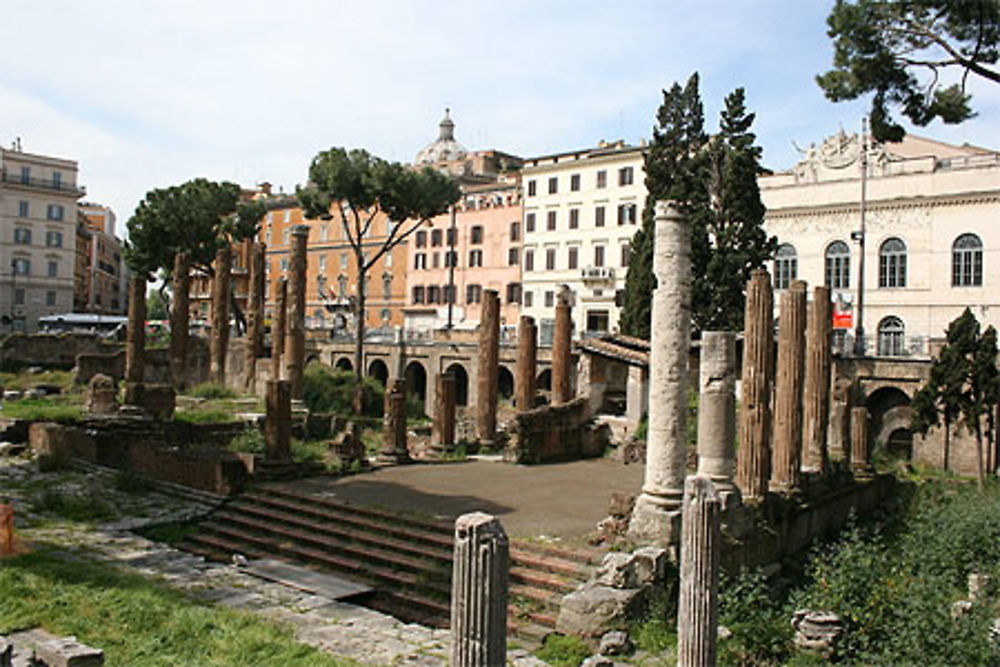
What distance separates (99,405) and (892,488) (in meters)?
21.6

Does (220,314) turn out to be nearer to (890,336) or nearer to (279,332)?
(279,332)

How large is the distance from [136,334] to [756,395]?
67.4 ft

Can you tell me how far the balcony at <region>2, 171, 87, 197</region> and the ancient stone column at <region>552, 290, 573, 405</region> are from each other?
45.5 metres

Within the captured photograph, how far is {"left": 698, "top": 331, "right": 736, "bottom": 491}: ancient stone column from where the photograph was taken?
12.7 metres

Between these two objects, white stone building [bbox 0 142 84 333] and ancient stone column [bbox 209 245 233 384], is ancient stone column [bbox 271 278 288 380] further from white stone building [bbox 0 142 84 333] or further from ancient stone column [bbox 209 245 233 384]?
white stone building [bbox 0 142 84 333]

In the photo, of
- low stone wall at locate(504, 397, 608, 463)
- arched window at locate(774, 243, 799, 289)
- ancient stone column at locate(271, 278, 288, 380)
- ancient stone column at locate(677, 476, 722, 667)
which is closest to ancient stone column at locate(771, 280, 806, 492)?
low stone wall at locate(504, 397, 608, 463)

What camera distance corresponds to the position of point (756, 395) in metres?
14.8

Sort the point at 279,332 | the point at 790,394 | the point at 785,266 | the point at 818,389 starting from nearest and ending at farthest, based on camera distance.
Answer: the point at 790,394 < the point at 818,389 < the point at 279,332 < the point at 785,266

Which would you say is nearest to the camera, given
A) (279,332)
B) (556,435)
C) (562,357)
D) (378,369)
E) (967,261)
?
(556,435)

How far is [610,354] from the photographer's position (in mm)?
25562

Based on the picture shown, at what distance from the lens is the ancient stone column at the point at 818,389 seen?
18.5 m

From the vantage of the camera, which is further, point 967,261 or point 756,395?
point 967,261

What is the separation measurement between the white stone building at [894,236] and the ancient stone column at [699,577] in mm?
26511

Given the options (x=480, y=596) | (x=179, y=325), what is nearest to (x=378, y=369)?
(x=179, y=325)
